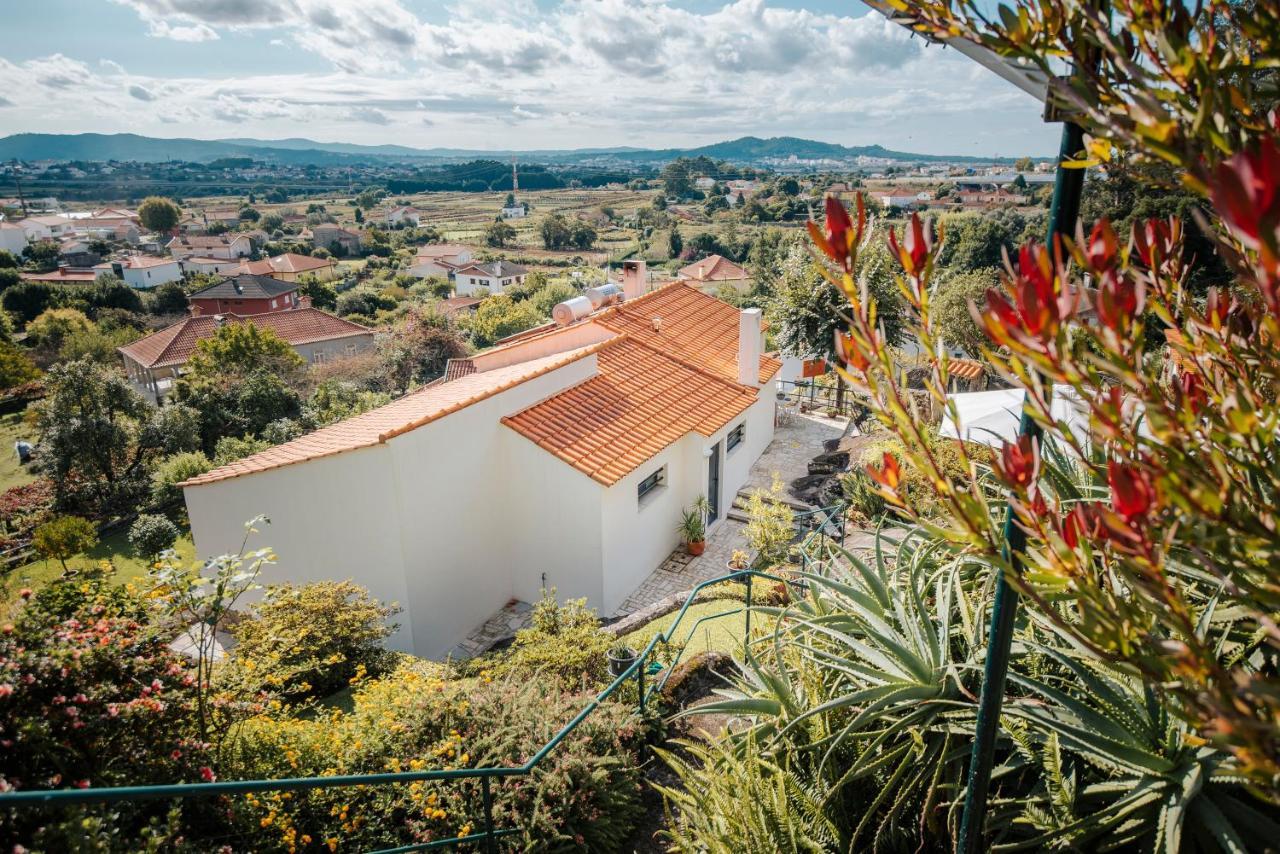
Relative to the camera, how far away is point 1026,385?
129cm

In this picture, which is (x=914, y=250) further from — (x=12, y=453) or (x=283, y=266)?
(x=283, y=266)

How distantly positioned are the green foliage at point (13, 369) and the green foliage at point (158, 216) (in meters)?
100

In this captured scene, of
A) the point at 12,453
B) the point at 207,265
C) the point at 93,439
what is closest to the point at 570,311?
the point at 93,439

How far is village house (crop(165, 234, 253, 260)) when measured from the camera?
8938 cm

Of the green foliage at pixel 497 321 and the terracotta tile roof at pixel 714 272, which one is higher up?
the terracotta tile roof at pixel 714 272

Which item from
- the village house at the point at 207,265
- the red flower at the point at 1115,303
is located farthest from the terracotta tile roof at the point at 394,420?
the village house at the point at 207,265

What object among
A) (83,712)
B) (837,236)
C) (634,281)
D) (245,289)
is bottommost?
(245,289)

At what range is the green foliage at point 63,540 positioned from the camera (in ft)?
59.9

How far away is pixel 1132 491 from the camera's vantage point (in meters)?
1.22

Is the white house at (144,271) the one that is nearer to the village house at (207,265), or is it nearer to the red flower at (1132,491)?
the village house at (207,265)

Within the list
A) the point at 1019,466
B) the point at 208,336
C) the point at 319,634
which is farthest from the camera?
the point at 208,336

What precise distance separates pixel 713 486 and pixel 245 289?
61506 millimetres

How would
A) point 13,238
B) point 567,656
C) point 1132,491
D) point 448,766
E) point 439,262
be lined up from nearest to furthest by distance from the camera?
1. point 1132,491
2. point 448,766
3. point 567,656
4. point 439,262
5. point 13,238

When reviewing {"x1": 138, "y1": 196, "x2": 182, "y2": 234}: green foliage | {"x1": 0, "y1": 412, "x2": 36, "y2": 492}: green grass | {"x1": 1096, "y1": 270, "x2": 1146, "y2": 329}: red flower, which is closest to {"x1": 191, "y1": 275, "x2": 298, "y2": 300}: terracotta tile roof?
{"x1": 0, "y1": 412, "x2": 36, "y2": 492}: green grass
